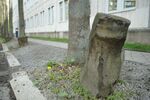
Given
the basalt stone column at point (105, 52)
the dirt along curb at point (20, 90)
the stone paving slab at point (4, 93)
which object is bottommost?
the stone paving slab at point (4, 93)

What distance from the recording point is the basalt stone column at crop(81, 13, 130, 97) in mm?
4066

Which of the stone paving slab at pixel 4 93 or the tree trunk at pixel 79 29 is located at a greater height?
the tree trunk at pixel 79 29

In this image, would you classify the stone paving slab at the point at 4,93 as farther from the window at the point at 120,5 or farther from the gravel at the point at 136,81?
the window at the point at 120,5

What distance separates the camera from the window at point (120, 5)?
15.0 meters

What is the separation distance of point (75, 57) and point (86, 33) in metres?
0.59

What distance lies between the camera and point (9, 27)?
1057 inches

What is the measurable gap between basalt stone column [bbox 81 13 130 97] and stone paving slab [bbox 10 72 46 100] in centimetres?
90

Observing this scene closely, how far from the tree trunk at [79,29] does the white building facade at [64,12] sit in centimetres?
716

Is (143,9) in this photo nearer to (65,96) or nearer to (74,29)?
(74,29)

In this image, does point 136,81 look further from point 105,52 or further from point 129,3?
point 129,3

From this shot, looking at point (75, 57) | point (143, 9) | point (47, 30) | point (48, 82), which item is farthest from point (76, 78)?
point (47, 30)

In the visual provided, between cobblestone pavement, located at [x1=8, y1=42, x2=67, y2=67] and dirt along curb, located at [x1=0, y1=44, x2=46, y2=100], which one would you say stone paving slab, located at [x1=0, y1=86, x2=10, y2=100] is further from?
cobblestone pavement, located at [x1=8, y1=42, x2=67, y2=67]

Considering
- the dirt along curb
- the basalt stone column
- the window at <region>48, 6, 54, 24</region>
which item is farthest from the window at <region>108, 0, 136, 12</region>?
the window at <region>48, 6, 54, 24</region>

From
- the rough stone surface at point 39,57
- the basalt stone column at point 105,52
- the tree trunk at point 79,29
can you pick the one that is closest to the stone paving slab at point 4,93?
the rough stone surface at point 39,57
